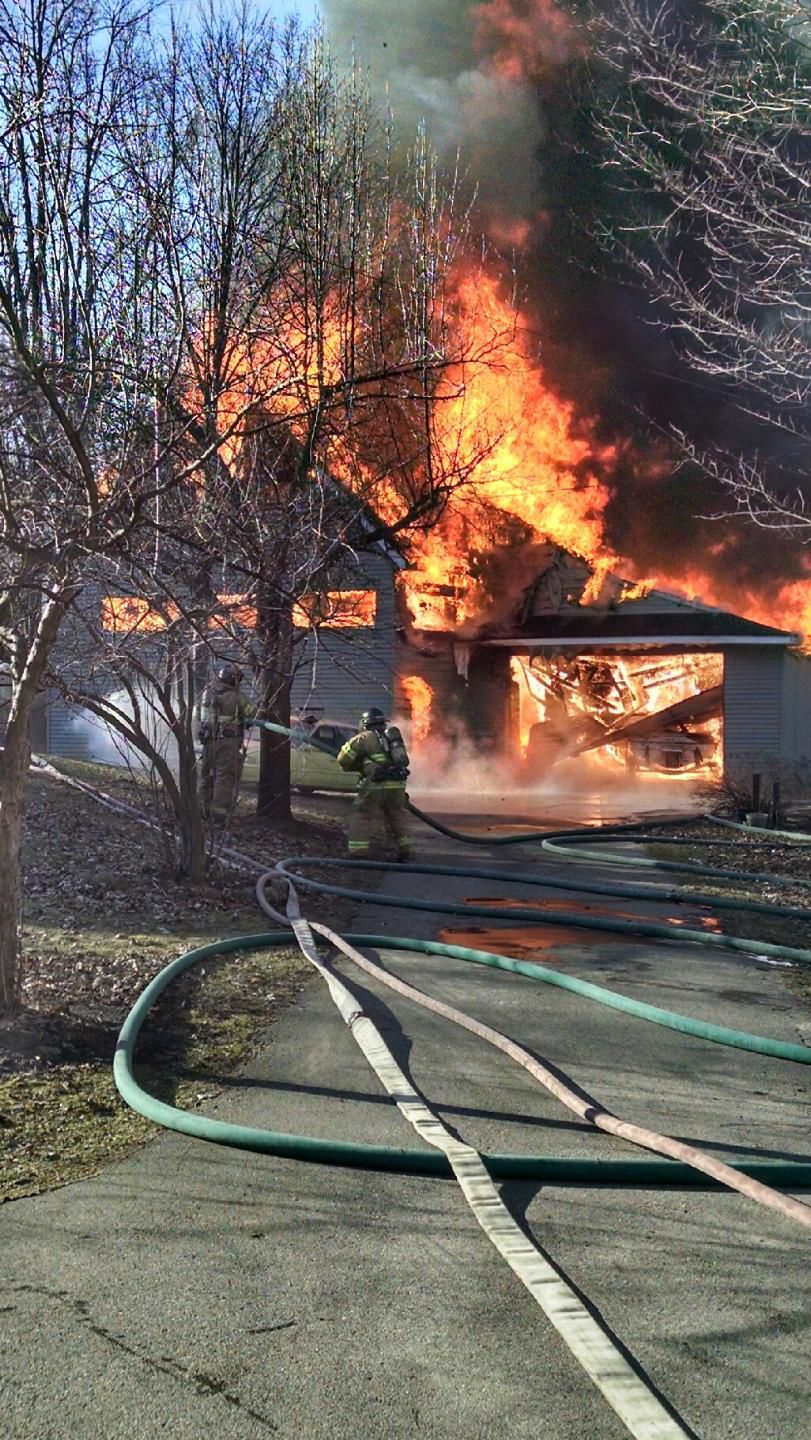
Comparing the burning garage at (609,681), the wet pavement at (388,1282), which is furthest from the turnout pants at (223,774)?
the burning garage at (609,681)

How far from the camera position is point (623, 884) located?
36.7ft

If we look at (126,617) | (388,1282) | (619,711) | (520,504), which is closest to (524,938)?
(126,617)

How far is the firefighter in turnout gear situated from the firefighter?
1180 mm

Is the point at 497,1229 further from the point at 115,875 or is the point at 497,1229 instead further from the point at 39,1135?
the point at 115,875

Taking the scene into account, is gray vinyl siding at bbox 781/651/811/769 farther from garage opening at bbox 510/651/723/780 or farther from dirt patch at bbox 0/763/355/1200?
dirt patch at bbox 0/763/355/1200

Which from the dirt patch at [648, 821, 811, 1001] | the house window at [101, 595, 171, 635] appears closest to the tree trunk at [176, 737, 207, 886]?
the house window at [101, 595, 171, 635]

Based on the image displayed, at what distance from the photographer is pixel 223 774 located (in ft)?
40.4

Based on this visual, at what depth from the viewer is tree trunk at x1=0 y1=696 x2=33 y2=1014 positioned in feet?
18.5

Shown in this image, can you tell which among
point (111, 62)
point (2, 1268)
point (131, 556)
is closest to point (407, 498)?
point (111, 62)

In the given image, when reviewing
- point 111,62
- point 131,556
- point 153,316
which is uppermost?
point 111,62

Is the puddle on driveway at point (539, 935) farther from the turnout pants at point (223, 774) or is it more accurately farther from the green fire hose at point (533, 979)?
the turnout pants at point (223, 774)

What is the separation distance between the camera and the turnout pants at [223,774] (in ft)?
33.9

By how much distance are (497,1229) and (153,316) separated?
14.1 ft

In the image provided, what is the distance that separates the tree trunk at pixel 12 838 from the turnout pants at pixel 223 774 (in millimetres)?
4453
